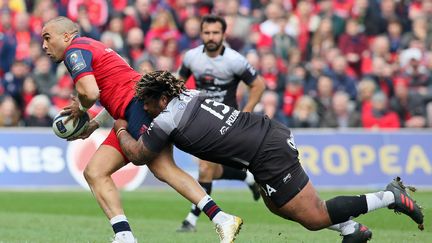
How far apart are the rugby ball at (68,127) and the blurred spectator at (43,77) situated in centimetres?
1140

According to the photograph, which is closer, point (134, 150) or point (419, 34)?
point (134, 150)

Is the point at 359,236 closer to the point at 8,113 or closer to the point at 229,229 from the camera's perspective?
the point at 229,229

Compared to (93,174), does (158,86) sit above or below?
above

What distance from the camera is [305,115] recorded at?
21469 mm

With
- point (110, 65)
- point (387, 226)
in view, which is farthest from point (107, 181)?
point (387, 226)

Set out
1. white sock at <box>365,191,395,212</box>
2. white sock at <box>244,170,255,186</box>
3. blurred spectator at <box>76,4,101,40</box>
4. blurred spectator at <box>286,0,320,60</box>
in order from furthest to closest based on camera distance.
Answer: blurred spectator at <box>286,0,320,60</box>
blurred spectator at <box>76,4,101,40</box>
white sock at <box>244,170,255,186</box>
white sock at <box>365,191,395,212</box>

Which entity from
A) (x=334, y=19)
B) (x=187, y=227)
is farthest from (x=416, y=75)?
(x=187, y=227)

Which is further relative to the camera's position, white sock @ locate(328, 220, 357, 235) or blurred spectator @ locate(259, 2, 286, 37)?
blurred spectator @ locate(259, 2, 286, 37)

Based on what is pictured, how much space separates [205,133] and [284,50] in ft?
47.3

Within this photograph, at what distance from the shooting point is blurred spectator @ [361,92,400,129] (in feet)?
70.8

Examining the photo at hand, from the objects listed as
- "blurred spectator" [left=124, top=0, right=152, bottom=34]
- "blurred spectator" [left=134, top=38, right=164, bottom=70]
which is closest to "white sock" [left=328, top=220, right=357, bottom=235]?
"blurred spectator" [left=134, top=38, right=164, bottom=70]

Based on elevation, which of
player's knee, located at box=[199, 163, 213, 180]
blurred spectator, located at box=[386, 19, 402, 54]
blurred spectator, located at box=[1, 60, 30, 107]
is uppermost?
player's knee, located at box=[199, 163, 213, 180]

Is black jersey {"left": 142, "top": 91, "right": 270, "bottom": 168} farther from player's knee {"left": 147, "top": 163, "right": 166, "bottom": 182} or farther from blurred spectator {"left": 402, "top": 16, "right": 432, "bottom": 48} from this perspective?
blurred spectator {"left": 402, "top": 16, "right": 432, "bottom": 48}

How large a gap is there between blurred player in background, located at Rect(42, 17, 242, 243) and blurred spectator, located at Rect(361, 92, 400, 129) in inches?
464
